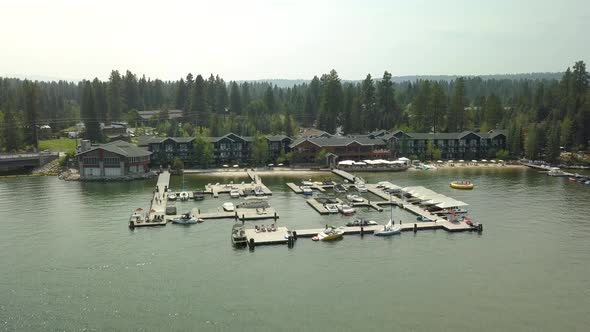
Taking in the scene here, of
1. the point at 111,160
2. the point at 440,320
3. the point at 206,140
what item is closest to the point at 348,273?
the point at 440,320

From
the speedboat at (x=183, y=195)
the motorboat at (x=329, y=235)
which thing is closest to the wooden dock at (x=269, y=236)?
the motorboat at (x=329, y=235)

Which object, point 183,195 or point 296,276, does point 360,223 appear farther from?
point 183,195

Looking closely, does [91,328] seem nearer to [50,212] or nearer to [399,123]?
[50,212]

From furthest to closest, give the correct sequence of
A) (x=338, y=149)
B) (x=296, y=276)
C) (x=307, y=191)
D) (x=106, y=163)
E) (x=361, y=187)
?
(x=338, y=149), (x=106, y=163), (x=361, y=187), (x=307, y=191), (x=296, y=276)

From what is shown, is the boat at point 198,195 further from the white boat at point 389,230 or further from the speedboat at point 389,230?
the speedboat at point 389,230

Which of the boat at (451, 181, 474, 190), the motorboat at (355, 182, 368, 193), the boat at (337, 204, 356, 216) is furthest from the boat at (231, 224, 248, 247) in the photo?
the boat at (451, 181, 474, 190)

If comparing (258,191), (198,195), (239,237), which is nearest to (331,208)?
(258,191)
